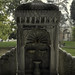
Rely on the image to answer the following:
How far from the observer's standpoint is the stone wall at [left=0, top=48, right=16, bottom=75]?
11.2m

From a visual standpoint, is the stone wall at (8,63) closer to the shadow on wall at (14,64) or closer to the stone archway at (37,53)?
the shadow on wall at (14,64)

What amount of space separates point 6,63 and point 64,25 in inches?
1711

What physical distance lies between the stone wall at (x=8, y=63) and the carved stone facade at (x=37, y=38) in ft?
2.63

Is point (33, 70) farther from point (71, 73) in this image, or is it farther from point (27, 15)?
point (27, 15)

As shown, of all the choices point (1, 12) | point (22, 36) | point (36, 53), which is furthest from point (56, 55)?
point (1, 12)

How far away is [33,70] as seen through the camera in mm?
11102

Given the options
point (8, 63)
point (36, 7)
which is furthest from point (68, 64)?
point (36, 7)

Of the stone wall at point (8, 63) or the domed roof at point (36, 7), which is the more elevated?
the domed roof at point (36, 7)

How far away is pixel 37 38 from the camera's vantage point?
11.0 meters

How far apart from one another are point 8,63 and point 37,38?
259cm

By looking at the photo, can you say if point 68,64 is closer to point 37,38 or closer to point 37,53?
point 37,53

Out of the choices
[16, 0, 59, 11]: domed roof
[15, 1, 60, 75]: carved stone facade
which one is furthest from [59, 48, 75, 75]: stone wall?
[16, 0, 59, 11]: domed roof

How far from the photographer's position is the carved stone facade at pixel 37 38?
9.74 meters

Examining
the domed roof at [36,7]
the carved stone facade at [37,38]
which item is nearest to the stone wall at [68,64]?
the carved stone facade at [37,38]
